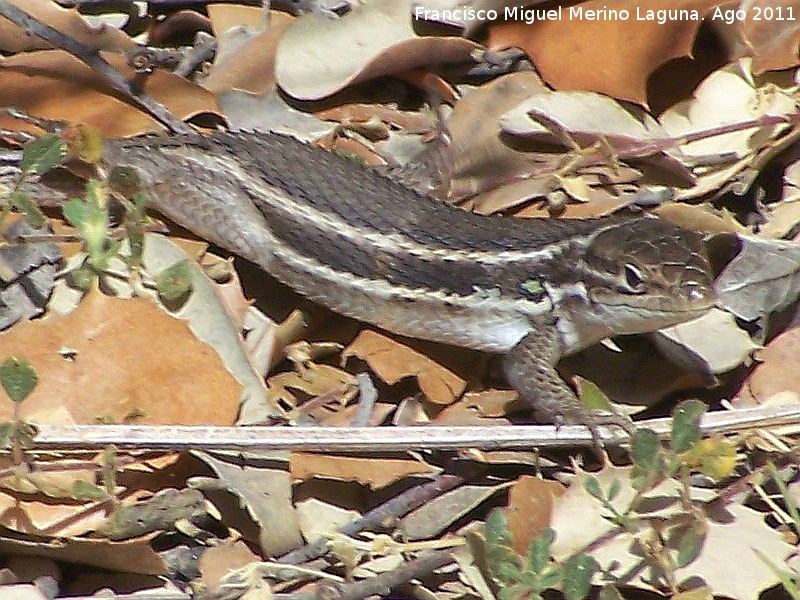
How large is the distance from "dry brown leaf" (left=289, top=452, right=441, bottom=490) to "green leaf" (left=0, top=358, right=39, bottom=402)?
678mm

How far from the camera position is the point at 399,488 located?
291cm

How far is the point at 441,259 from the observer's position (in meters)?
3.11

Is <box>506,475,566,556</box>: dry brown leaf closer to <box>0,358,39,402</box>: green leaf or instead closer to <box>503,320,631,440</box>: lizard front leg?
<box>503,320,631,440</box>: lizard front leg

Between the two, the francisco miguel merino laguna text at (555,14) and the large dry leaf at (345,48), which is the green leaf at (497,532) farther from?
the francisco miguel merino laguna text at (555,14)

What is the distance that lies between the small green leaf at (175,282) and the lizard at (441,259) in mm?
284

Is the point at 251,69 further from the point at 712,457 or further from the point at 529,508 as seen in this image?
the point at 712,457

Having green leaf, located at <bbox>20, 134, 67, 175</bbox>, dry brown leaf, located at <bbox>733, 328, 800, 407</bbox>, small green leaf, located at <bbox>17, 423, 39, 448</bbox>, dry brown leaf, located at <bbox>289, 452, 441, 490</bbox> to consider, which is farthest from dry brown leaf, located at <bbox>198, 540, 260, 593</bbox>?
dry brown leaf, located at <bbox>733, 328, 800, 407</bbox>

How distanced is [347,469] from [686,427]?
85 cm

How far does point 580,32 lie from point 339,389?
137 centimetres

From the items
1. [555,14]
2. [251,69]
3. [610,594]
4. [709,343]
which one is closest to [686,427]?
[610,594]

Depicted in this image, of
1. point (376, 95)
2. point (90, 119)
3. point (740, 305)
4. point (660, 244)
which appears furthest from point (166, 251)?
point (740, 305)

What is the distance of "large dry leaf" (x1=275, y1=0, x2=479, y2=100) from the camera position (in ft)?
11.6

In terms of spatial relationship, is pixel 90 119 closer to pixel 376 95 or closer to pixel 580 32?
pixel 376 95

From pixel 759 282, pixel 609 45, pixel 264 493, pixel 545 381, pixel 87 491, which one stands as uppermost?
pixel 609 45
